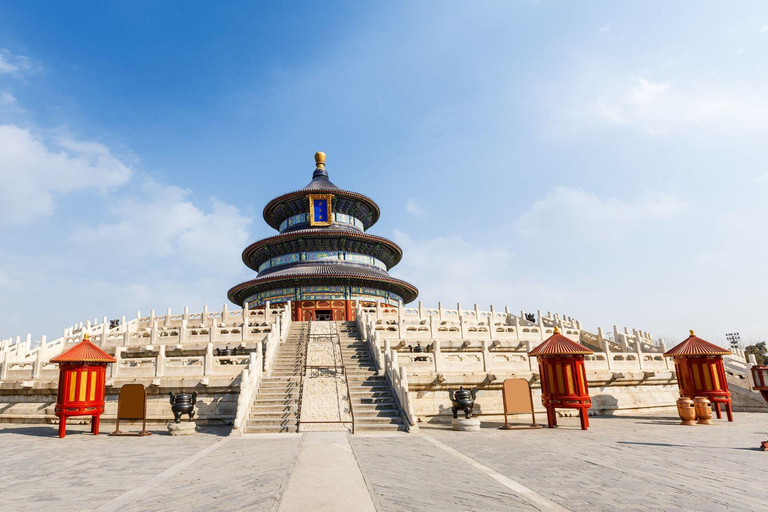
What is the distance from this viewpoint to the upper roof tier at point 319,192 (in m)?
43.6

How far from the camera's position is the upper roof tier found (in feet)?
143

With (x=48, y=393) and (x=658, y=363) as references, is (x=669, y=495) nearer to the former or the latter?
(x=658, y=363)

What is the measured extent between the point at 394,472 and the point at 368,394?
25.5 feet

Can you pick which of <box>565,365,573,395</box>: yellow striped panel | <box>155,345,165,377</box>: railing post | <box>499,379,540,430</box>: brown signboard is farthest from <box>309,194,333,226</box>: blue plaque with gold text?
<box>565,365,573,395</box>: yellow striped panel

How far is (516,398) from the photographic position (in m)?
15.0

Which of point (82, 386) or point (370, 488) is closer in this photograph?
point (370, 488)

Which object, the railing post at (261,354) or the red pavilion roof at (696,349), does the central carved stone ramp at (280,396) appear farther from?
the red pavilion roof at (696,349)

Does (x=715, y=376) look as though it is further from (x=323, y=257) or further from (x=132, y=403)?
(x=323, y=257)

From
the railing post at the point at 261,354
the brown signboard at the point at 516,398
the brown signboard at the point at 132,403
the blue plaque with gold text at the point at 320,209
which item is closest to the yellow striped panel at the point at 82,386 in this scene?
the brown signboard at the point at 132,403

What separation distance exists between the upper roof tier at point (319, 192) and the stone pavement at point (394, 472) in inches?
1251

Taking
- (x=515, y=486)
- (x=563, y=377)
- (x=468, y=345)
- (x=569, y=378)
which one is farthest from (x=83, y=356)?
(x=569, y=378)

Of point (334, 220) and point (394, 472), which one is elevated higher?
point (334, 220)

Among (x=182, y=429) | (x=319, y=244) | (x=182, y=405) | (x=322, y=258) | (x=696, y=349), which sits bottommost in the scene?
(x=182, y=429)

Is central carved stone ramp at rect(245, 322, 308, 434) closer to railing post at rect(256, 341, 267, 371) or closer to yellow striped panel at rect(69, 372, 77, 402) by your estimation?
railing post at rect(256, 341, 267, 371)
